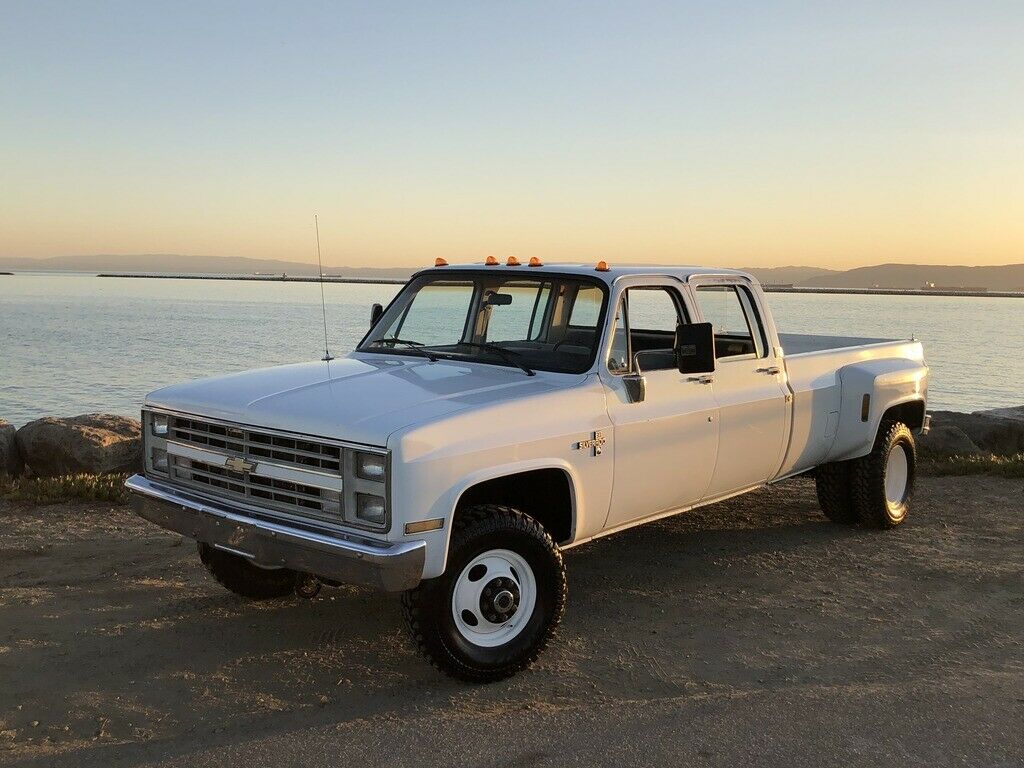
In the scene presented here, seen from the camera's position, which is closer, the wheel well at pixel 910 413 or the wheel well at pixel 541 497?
the wheel well at pixel 541 497

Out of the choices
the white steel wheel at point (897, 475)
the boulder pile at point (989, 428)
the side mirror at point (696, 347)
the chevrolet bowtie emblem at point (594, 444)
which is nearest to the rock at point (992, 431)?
the boulder pile at point (989, 428)

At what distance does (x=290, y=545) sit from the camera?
4531 millimetres

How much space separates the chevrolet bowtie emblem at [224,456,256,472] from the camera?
15.8 ft

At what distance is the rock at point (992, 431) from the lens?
1362cm

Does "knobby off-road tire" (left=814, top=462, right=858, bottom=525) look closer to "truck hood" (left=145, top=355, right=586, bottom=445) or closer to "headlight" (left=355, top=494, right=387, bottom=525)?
"truck hood" (left=145, top=355, right=586, bottom=445)

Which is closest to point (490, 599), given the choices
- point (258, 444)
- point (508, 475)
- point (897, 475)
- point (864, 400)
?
point (508, 475)

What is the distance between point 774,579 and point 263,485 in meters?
3.58

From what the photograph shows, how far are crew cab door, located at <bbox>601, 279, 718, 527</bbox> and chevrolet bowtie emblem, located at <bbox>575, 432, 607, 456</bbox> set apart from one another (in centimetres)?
13

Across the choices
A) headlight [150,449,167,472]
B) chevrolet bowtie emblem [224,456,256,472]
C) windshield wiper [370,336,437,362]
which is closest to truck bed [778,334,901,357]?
windshield wiper [370,336,437,362]

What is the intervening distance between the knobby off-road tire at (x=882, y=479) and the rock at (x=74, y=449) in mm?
6936

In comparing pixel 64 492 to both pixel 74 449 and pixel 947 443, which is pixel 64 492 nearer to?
pixel 74 449

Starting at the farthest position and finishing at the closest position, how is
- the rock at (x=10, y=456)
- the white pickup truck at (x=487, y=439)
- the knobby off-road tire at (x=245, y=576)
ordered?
the rock at (x=10, y=456) < the knobby off-road tire at (x=245, y=576) < the white pickup truck at (x=487, y=439)

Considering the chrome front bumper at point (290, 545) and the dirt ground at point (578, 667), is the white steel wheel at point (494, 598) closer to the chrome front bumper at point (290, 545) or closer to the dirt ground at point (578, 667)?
the dirt ground at point (578, 667)

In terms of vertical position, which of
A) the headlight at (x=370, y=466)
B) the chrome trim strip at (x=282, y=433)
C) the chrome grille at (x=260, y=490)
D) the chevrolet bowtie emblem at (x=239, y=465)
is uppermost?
the chrome trim strip at (x=282, y=433)
